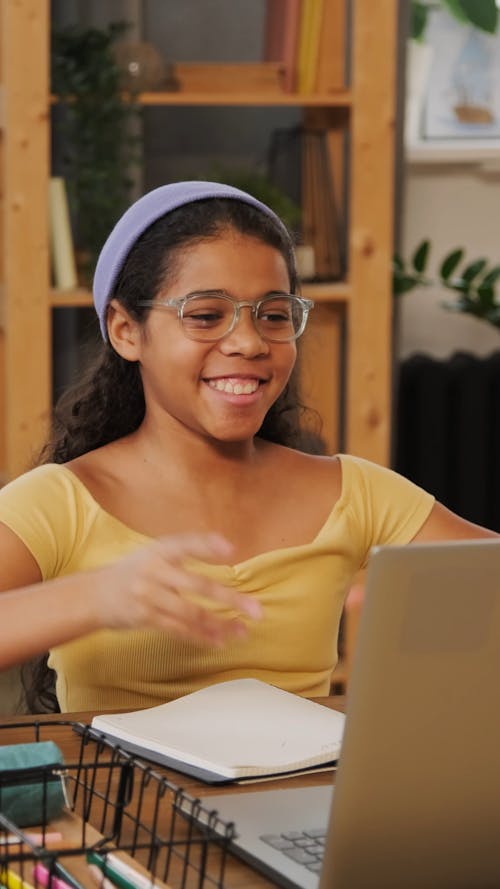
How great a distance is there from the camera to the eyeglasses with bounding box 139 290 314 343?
152 cm

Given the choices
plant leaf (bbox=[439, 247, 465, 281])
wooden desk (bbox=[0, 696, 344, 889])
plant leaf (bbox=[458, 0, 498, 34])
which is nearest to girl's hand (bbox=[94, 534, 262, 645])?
wooden desk (bbox=[0, 696, 344, 889])

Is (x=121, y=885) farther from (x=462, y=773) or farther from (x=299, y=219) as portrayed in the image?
(x=299, y=219)

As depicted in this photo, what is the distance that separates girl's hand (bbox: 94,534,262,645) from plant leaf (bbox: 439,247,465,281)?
8.68 feet

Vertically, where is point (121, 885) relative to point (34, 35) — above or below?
below

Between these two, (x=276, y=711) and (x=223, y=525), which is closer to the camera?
(x=276, y=711)

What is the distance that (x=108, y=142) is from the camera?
126 inches

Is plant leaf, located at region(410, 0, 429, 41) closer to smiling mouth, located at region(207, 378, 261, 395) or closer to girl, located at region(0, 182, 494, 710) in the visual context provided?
girl, located at region(0, 182, 494, 710)

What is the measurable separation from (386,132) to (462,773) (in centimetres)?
249

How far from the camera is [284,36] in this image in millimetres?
3299

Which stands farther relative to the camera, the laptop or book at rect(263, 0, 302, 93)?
book at rect(263, 0, 302, 93)

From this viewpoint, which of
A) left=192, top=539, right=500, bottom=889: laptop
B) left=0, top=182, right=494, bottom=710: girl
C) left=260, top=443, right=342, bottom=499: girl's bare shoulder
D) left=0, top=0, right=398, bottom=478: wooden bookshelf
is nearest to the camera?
left=192, top=539, right=500, bottom=889: laptop

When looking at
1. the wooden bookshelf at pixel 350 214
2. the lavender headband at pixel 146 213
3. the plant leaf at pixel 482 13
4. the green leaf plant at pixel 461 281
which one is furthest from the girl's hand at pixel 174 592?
the plant leaf at pixel 482 13

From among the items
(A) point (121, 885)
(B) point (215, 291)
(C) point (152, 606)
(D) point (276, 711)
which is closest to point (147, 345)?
(B) point (215, 291)

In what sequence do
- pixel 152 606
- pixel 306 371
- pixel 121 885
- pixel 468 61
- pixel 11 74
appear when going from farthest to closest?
pixel 468 61
pixel 306 371
pixel 11 74
pixel 152 606
pixel 121 885
